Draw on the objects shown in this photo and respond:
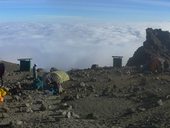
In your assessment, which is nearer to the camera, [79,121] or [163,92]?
[79,121]

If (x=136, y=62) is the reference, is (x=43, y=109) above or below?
below

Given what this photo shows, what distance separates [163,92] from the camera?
98.0 ft

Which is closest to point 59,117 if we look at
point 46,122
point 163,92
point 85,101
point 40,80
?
point 46,122

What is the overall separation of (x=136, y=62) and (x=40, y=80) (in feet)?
67.2

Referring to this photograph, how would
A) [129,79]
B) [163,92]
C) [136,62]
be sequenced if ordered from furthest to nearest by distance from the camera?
[136,62]
[129,79]
[163,92]

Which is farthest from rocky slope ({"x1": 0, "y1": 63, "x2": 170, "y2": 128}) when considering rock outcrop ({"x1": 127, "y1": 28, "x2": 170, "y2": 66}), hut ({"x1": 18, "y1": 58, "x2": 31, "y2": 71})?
rock outcrop ({"x1": 127, "y1": 28, "x2": 170, "y2": 66})

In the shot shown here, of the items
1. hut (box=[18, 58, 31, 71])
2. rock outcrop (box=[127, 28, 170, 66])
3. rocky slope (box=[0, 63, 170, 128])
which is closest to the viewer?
rocky slope (box=[0, 63, 170, 128])

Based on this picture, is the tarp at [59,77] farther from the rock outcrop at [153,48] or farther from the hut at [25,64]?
the rock outcrop at [153,48]

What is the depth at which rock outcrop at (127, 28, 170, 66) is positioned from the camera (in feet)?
169

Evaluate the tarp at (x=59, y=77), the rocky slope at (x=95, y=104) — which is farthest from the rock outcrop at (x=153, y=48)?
the tarp at (x=59, y=77)

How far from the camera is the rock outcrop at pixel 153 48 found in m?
51.4

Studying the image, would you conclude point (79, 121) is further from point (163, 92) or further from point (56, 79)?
point (56, 79)

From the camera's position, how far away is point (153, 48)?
53188 millimetres

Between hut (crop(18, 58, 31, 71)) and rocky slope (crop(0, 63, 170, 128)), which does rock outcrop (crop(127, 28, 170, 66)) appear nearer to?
rocky slope (crop(0, 63, 170, 128))
